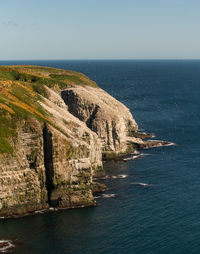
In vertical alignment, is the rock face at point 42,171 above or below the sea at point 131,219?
above

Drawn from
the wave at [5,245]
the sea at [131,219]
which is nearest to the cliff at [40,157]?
the sea at [131,219]

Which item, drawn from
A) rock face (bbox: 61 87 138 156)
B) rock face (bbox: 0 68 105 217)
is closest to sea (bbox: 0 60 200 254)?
rock face (bbox: 0 68 105 217)

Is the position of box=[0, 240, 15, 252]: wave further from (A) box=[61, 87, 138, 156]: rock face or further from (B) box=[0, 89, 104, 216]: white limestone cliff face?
(A) box=[61, 87, 138, 156]: rock face

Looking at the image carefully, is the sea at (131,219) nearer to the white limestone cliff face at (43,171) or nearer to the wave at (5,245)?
the wave at (5,245)

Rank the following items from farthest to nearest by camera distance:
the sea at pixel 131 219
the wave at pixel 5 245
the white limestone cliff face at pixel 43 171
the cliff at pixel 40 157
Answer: the cliff at pixel 40 157
the white limestone cliff face at pixel 43 171
the sea at pixel 131 219
the wave at pixel 5 245

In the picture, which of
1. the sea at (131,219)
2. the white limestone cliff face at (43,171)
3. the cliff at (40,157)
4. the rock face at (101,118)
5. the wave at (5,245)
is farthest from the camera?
the rock face at (101,118)

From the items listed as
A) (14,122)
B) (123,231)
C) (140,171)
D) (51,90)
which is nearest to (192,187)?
Answer: (140,171)

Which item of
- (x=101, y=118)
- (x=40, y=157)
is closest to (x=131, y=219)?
(x=40, y=157)
